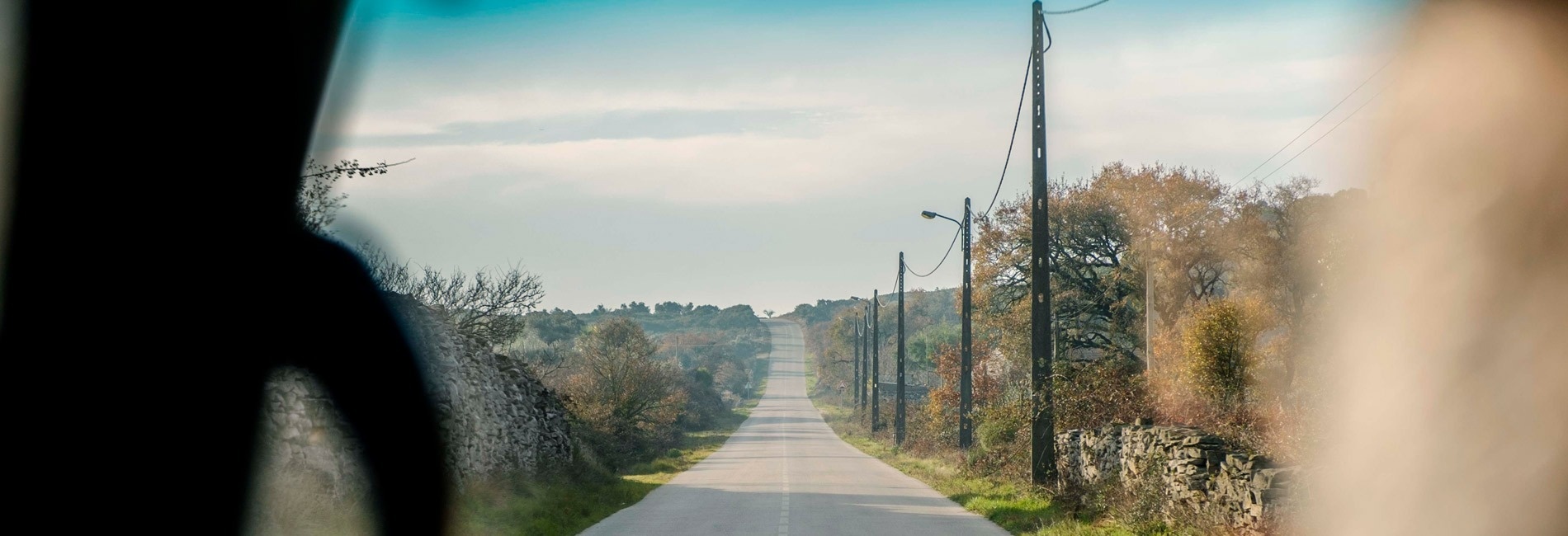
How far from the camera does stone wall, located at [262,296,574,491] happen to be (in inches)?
533

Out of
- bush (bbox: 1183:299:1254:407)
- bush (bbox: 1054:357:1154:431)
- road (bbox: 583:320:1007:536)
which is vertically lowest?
road (bbox: 583:320:1007:536)

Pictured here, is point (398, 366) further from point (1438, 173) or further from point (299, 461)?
point (1438, 173)

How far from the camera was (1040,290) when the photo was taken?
71.4 ft

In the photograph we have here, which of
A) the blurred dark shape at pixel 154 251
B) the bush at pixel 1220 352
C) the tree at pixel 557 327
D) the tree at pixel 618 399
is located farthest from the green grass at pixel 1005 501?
the tree at pixel 557 327

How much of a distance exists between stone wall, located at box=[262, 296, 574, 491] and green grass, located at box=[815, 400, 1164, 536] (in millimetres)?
8169

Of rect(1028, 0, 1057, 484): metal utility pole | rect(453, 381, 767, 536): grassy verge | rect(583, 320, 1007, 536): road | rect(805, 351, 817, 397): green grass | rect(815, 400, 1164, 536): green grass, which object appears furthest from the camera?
rect(805, 351, 817, 397): green grass

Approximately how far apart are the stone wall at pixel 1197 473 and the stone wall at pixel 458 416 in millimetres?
10080

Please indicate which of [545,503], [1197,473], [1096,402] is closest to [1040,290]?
[1096,402]

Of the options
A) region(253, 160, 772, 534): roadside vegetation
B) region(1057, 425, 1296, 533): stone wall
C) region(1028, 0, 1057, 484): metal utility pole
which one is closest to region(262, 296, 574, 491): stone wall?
region(253, 160, 772, 534): roadside vegetation

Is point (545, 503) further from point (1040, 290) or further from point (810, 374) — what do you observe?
point (810, 374)

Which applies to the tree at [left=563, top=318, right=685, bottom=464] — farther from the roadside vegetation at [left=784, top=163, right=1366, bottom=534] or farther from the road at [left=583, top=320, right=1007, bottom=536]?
the roadside vegetation at [left=784, top=163, right=1366, bottom=534]

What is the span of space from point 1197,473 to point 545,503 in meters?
10.1

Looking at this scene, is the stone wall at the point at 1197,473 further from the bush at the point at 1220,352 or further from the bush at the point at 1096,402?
the bush at the point at 1220,352

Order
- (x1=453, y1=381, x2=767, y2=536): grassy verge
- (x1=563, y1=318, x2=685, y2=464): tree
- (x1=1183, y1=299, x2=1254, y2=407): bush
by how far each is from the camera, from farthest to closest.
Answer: (x1=563, y1=318, x2=685, y2=464): tree < (x1=1183, y1=299, x2=1254, y2=407): bush < (x1=453, y1=381, x2=767, y2=536): grassy verge
